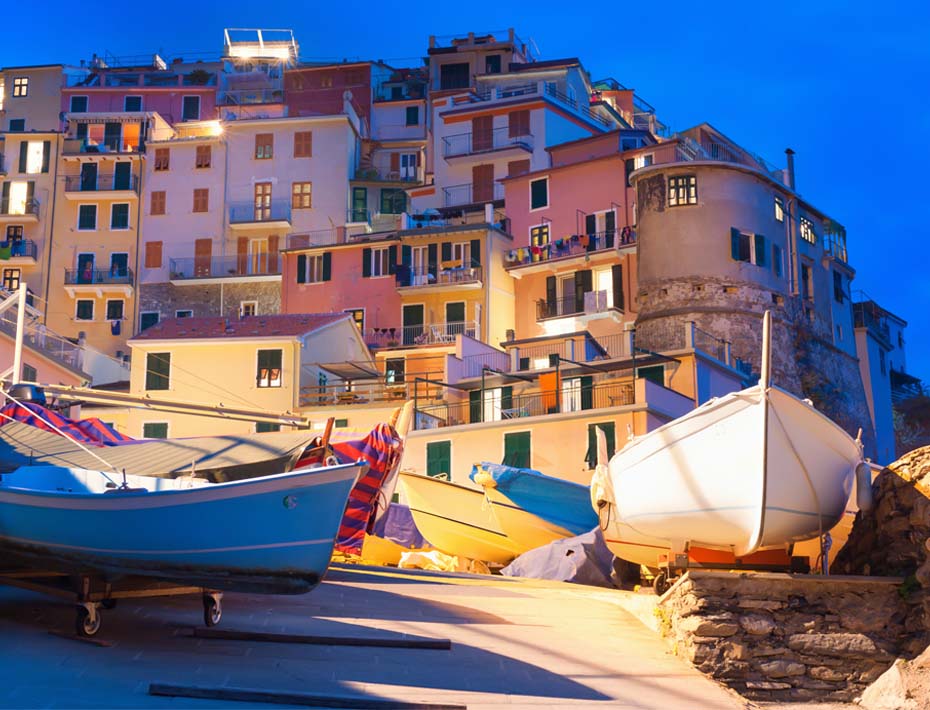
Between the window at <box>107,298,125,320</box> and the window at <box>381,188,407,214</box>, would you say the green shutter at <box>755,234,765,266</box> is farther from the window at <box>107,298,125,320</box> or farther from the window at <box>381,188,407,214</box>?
the window at <box>107,298,125,320</box>

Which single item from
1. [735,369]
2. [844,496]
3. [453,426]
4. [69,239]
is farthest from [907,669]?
[69,239]

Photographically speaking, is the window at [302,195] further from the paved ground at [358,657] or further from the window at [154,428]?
the paved ground at [358,657]

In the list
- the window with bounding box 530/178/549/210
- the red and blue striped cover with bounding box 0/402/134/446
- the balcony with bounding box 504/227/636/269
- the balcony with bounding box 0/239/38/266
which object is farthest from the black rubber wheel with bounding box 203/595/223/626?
the balcony with bounding box 0/239/38/266

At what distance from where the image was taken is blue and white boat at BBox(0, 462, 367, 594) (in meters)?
10.3

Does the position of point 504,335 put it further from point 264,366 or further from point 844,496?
point 844,496

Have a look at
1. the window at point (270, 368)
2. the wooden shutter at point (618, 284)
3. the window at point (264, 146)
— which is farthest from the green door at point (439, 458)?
the window at point (264, 146)

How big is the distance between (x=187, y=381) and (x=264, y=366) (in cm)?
284

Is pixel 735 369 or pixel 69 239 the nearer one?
pixel 735 369

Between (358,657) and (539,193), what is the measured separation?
145 feet

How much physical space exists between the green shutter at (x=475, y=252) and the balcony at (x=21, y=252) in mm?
A: 25341

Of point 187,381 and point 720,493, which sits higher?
point 187,381

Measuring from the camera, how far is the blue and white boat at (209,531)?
1034 cm

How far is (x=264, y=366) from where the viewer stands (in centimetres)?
4212

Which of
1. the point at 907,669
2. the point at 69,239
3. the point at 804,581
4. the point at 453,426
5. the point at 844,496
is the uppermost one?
the point at 69,239
